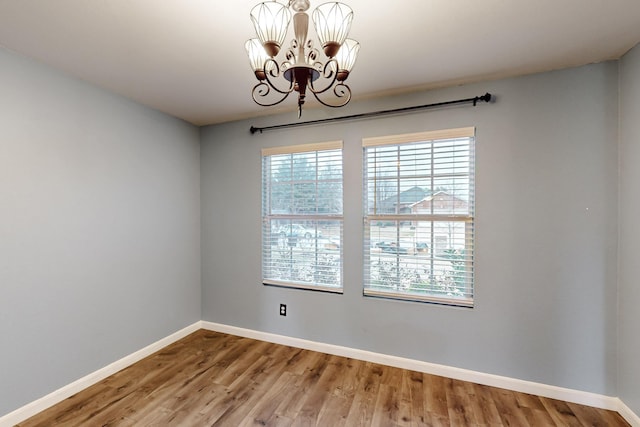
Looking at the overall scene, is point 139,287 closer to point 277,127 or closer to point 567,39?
Result: point 277,127

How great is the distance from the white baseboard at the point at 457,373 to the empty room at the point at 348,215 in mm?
18

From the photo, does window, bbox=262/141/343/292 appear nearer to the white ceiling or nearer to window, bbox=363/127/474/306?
window, bbox=363/127/474/306

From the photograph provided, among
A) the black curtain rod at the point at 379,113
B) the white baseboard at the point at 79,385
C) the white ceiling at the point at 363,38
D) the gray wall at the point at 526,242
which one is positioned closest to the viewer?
the white ceiling at the point at 363,38

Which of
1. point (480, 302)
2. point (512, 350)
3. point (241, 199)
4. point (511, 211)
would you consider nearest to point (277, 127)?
point (241, 199)

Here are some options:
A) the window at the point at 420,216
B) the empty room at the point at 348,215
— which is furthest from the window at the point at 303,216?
the window at the point at 420,216

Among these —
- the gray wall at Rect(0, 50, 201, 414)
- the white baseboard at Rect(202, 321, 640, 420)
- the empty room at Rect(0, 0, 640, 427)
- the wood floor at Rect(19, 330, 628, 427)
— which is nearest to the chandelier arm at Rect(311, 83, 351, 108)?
the empty room at Rect(0, 0, 640, 427)

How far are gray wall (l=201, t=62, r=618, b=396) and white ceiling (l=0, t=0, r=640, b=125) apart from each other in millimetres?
280

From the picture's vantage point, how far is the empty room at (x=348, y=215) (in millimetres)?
1777

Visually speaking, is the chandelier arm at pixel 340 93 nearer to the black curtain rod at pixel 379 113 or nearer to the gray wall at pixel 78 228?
the black curtain rod at pixel 379 113

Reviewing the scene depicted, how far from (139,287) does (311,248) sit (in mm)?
1691

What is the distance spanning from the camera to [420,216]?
2498 mm

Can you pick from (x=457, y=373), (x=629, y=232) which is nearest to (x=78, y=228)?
(x=457, y=373)

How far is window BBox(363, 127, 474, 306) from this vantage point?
2.40m

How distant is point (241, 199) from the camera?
3.24 m
